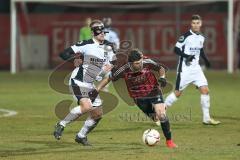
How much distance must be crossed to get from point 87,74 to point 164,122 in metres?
1.87

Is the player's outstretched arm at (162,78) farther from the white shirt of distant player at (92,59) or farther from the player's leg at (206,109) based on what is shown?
the player's leg at (206,109)

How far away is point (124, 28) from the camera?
37812mm

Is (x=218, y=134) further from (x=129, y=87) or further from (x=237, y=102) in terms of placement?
(x=237, y=102)

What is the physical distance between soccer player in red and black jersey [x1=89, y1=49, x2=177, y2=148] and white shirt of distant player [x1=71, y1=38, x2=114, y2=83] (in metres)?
0.42

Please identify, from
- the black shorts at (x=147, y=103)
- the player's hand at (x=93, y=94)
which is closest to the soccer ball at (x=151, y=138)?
the black shorts at (x=147, y=103)

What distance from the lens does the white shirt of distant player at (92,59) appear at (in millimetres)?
13180

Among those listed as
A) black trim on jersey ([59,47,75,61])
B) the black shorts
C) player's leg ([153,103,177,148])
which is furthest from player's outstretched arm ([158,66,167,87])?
black trim on jersey ([59,47,75,61])

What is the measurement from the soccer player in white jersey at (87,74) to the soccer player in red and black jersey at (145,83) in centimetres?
31

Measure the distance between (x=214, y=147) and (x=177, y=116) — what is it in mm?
5238

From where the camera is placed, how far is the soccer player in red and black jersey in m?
12.5

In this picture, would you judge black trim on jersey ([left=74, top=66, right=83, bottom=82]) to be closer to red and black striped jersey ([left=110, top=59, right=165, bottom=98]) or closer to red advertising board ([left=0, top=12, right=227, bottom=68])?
red and black striped jersey ([left=110, top=59, right=165, bottom=98])

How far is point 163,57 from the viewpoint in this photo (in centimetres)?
3744

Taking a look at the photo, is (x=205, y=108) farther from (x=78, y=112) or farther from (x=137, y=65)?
(x=137, y=65)

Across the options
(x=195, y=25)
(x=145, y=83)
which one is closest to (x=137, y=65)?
(x=145, y=83)
